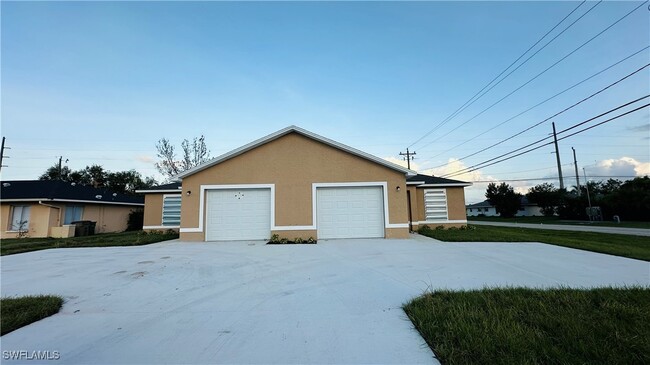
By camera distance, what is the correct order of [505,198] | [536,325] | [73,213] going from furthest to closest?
[505,198] < [73,213] < [536,325]

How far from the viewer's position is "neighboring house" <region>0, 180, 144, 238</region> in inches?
603

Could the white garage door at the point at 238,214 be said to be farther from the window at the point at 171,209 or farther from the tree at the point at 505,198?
the tree at the point at 505,198

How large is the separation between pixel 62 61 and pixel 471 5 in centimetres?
1643

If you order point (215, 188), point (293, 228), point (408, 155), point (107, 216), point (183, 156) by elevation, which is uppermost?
point (183, 156)

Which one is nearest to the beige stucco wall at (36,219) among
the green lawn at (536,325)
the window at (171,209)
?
the window at (171,209)

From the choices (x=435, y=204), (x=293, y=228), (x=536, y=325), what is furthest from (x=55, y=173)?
(x=536, y=325)

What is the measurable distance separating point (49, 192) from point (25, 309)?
17.4 meters

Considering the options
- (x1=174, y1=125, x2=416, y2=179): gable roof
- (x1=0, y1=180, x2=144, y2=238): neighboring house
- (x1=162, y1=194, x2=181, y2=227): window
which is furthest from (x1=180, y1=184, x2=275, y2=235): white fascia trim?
(x1=0, y1=180, x2=144, y2=238): neighboring house

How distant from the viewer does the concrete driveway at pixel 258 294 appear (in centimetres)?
267

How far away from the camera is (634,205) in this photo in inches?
1047

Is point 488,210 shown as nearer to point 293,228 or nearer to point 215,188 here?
point 293,228

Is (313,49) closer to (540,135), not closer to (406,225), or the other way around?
(406,225)

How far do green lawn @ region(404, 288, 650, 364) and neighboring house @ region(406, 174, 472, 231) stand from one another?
11167 millimetres

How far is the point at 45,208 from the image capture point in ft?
51.4
